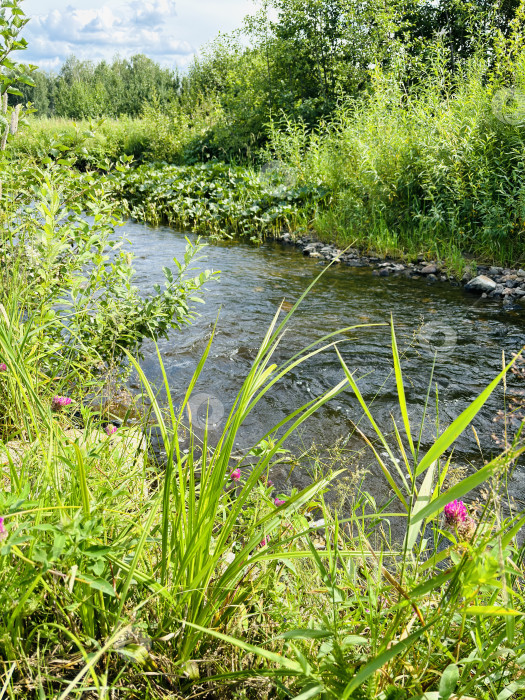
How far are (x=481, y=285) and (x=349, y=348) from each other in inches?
95.9

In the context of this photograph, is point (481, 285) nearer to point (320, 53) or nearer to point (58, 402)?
point (58, 402)

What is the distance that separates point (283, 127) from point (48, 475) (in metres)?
13.2

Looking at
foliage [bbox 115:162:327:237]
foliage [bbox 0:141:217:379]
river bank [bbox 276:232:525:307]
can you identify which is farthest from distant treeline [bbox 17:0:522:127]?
foliage [bbox 0:141:217:379]

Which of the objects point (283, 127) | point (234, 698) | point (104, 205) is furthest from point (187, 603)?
point (283, 127)

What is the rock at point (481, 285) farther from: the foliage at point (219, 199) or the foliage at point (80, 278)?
the foliage at point (80, 278)

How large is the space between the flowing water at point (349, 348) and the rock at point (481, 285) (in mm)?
133

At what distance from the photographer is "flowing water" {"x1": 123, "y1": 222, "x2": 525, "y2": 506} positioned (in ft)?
10.1

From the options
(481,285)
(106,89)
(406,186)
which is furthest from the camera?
(106,89)

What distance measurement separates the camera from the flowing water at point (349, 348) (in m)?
3.09

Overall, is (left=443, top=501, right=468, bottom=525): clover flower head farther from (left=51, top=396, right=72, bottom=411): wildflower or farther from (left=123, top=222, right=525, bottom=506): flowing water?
(left=51, top=396, right=72, bottom=411): wildflower

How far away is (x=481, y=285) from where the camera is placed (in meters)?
5.75

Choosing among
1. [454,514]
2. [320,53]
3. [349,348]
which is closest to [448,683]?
[454,514]

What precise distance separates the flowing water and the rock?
13 cm

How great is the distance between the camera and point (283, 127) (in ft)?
42.0
